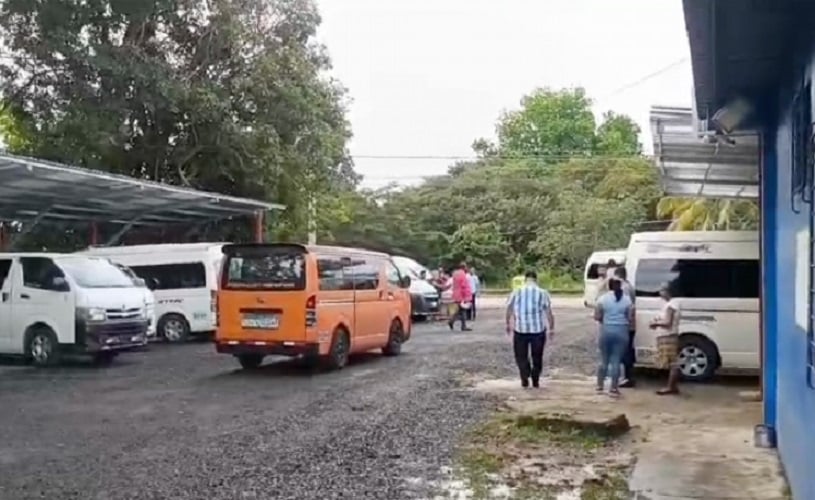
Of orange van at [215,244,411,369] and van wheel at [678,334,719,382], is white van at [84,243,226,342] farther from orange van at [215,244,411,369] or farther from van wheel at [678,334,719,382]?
van wheel at [678,334,719,382]

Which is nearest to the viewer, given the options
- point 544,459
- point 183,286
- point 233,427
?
point 544,459

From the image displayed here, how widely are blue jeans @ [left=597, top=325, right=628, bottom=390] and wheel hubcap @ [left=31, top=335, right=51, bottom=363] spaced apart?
8587mm

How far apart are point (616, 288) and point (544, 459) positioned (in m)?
4.20

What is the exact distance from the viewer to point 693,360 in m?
13.6

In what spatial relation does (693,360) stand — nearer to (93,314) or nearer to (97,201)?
(93,314)

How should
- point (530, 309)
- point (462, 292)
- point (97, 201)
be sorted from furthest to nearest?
point (462, 292), point (97, 201), point (530, 309)

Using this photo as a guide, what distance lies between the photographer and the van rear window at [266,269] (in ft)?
46.5

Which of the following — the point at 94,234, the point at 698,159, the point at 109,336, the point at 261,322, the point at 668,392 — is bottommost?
the point at 668,392

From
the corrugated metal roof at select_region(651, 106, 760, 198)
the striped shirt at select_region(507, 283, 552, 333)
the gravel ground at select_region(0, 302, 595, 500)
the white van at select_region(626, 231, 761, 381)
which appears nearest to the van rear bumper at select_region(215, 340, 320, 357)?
the gravel ground at select_region(0, 302, 595, 500)

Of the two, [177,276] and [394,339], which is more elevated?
[177,276]

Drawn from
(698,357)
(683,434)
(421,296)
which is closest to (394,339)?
(698,357)

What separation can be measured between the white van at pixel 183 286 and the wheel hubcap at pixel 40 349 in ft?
14.4

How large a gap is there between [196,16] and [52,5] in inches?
139

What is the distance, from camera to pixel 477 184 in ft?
173
